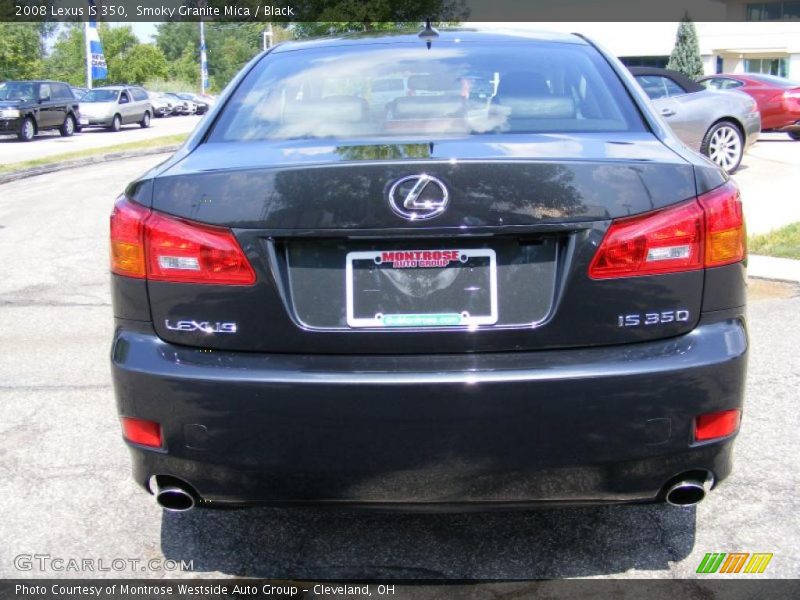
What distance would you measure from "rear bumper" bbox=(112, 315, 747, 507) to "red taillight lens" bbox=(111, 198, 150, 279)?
0.26m

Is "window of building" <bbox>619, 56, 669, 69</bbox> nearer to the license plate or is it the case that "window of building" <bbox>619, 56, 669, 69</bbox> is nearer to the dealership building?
the dealership building

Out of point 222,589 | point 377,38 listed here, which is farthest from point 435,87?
point 222,589

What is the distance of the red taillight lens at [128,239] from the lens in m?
2.68

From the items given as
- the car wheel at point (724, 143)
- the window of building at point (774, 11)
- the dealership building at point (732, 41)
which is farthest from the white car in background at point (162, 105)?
the car wheel at point (724, 143)

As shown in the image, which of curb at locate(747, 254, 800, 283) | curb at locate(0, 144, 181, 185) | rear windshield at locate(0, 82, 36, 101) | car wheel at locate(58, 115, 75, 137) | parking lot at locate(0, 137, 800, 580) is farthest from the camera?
car wheel at locate(58, 115, 75, 137)

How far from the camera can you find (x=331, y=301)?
257 cm

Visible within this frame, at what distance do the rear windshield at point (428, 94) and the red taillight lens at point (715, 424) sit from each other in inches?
40.5

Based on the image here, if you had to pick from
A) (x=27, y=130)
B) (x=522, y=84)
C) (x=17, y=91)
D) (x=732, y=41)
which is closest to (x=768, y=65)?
(x=732, y=41)

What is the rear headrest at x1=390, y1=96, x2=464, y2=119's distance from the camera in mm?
3305

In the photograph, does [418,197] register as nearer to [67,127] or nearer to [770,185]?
[770,185]

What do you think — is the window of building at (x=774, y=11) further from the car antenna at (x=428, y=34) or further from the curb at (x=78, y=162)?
the car antenna at (x=428, y=34)

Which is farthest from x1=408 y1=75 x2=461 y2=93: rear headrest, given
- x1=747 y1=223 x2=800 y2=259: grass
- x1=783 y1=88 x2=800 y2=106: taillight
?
x1=783 y1=88 x2=800 y2=106: taillight

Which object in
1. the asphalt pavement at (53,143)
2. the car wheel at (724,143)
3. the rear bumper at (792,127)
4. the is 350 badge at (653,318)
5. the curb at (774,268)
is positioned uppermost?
the is 350 badge at (653,318)
